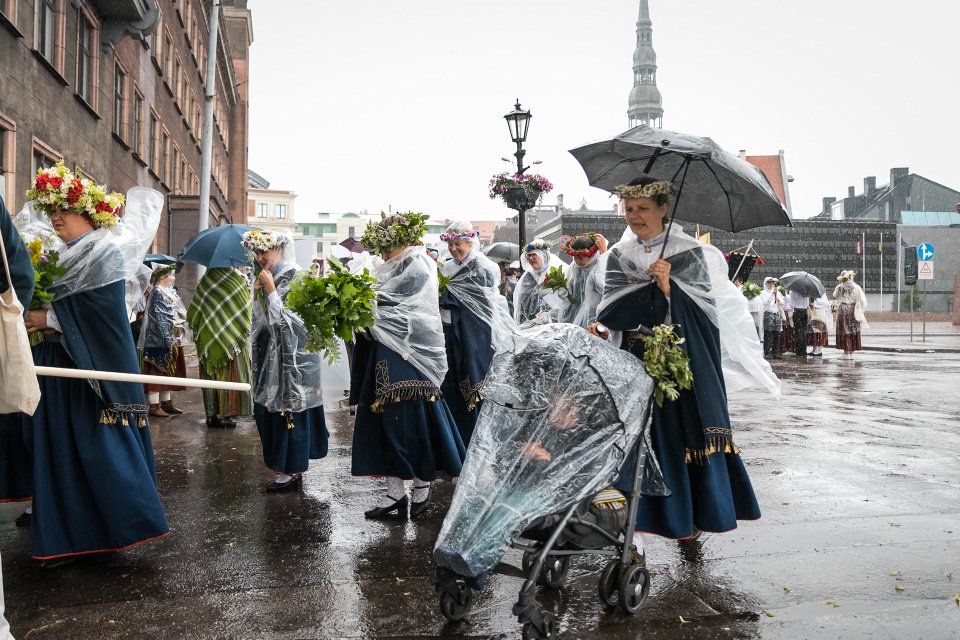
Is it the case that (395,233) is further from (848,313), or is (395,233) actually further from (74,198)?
(848,313)

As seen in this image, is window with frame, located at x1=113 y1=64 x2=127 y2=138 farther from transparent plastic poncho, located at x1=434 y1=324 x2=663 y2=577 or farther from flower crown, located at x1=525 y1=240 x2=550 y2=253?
transparent plastic poncho, located at x1=434 y1=324 x2=663 y2=577

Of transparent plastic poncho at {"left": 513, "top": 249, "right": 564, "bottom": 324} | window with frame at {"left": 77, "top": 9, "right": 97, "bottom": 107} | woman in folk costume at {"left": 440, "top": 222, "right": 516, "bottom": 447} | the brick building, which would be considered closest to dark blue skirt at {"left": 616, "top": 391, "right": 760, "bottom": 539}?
woman in folk costume at {"left": 440, "top": 222, "right": 516, "bottom": 447}

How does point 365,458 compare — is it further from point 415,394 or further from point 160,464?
point 160,464

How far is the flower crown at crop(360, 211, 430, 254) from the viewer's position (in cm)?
605

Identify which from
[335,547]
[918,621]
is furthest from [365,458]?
[918,621]

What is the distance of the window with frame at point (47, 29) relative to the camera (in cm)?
1493

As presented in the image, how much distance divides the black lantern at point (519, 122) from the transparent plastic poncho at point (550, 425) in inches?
516

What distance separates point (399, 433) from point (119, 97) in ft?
61.0

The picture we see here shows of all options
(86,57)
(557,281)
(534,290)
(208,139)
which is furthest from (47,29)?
(557,281)

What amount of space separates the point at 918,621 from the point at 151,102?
2540 centimetres

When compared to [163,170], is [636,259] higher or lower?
lower

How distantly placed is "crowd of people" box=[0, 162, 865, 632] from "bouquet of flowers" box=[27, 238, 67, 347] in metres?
0.04

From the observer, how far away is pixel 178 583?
4.40 metres

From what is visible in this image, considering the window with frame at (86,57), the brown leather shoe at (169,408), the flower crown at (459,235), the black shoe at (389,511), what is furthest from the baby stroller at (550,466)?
the window with frame at (86,57)
